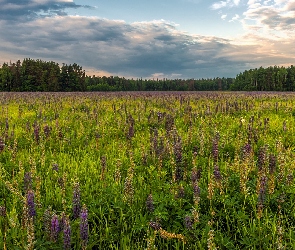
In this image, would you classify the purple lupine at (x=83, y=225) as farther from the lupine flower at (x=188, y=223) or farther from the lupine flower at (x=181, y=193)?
the lupine flower at (x=181, y=193)

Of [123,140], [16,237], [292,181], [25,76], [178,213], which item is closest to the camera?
[16,237]

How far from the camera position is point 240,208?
3.72 metres

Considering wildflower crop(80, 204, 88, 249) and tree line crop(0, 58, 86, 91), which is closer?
wildflower crop(80, 204, 88, 249)

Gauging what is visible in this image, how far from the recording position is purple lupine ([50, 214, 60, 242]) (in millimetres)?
2861

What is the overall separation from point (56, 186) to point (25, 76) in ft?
273

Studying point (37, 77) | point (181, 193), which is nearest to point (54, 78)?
point (37, 77)

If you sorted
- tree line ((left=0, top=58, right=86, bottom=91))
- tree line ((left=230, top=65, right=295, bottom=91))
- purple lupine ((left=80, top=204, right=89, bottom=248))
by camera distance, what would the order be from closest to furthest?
purple lupine ((left=80, top=204, right=89, bottom=248)) < tree line ((left=0, top=58, right=86, bottom=91)) < tree line ((left=230, top=65, right=295, bottom=91))

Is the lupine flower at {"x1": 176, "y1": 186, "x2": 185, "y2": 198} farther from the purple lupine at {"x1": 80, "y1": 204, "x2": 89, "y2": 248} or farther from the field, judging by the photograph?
the purple lupine at {"x1": 80, "y1": 204, "x2": 89, "y2": 248}

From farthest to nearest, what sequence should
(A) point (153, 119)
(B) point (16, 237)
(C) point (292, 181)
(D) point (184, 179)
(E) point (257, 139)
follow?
(A) point (153, 119)
(E) point (257, 139)
(D) point (184, 179)
(C) point (292, 181)
(B) point (16, 237)

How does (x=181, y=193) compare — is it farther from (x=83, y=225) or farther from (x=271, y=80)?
(x=271, y=80)

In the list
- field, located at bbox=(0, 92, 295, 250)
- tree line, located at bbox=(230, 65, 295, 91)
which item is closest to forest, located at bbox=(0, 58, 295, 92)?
tree line, located at bbox=(230, 65, 295, 91)

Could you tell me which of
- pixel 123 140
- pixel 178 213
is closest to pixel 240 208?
pixel 178 213

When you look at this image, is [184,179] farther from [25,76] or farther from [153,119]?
[25,76]

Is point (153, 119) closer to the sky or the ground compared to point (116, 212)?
closer to the sky
